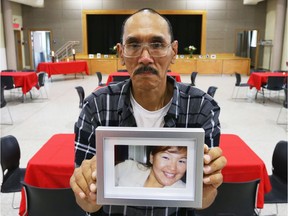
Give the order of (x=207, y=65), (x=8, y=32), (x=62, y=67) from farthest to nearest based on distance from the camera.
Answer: (x=207, y=65) < (x=8, y=32) < (x=62, y=67)

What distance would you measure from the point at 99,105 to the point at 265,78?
306 inches

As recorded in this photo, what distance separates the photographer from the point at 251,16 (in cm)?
1583

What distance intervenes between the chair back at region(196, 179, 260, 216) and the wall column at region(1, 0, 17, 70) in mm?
13290

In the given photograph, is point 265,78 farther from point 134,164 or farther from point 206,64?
point 134,164

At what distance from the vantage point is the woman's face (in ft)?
2.83

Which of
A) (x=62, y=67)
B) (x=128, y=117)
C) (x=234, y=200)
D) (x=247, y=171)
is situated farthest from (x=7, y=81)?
(x=128, y=117)

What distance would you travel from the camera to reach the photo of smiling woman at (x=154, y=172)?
34.3 inches

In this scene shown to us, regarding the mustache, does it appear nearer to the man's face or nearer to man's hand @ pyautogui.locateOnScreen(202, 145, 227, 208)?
the man's face

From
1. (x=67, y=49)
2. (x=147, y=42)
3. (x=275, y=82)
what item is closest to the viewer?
(x=147, y=42)

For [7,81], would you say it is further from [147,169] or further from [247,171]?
[147,169]

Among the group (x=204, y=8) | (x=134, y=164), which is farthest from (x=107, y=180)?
(x=204, y=8)

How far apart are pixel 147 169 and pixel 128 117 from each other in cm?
31

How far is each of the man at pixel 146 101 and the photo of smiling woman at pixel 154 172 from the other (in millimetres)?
123

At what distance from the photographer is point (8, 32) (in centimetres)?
1335
